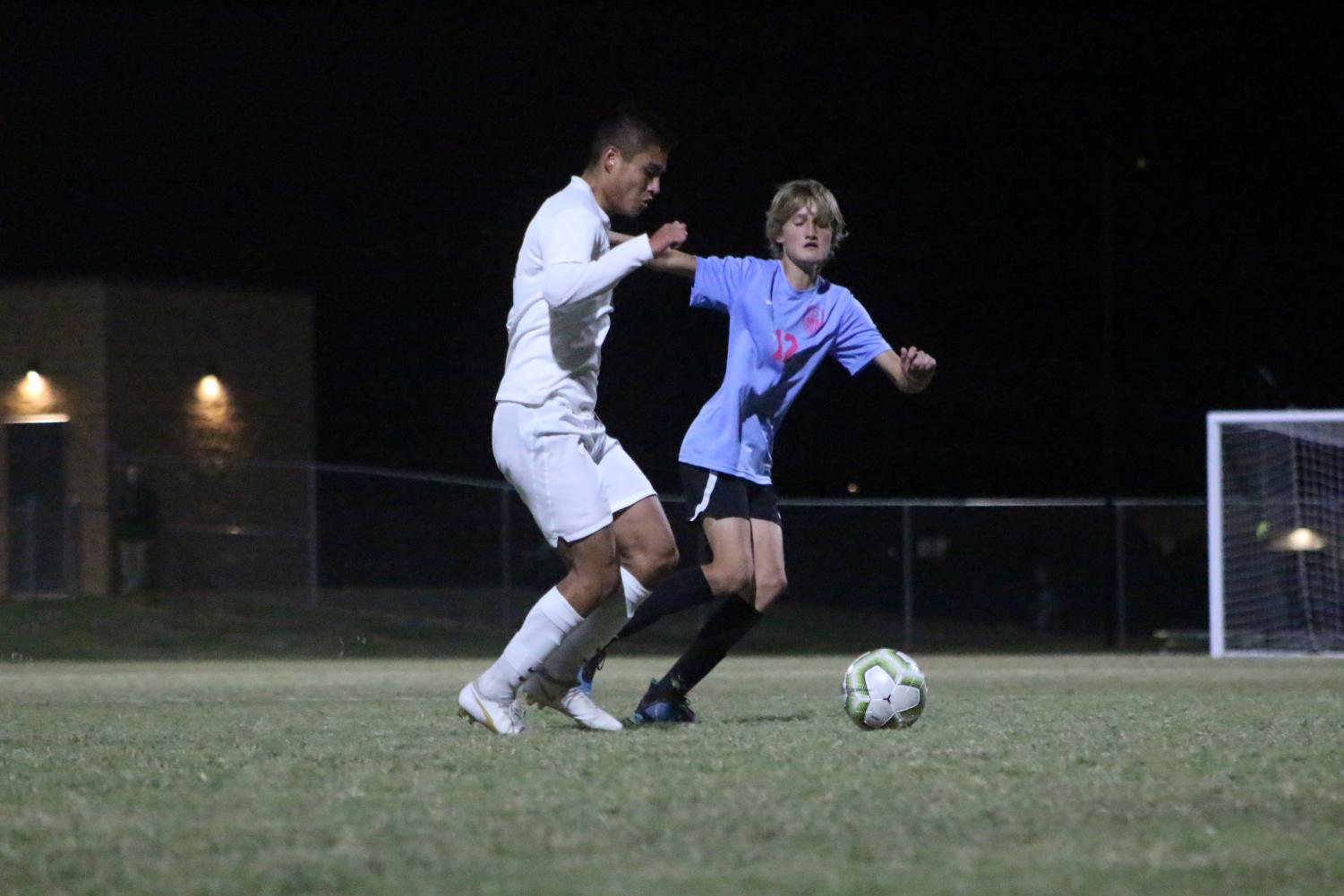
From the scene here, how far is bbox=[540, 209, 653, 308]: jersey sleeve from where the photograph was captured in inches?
260

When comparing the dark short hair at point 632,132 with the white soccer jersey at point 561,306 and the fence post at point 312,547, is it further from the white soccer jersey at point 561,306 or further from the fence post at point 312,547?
the fence post at point 312,547

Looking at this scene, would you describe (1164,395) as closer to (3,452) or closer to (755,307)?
(3,452)

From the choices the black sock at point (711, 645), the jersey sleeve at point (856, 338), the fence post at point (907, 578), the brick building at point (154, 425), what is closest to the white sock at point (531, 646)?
the black sock at point (711, 645)

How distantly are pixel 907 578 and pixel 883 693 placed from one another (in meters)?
19.1

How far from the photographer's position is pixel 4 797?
5.29 metres

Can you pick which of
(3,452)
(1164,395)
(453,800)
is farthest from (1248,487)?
(1164,395)

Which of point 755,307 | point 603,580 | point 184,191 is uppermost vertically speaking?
point 184,191

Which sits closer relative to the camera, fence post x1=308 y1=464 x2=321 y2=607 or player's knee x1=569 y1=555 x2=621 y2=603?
player's knee x1=569 y1=555 x2=621 y2=603

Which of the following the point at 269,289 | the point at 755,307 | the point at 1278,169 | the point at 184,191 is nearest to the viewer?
the point at 755,307

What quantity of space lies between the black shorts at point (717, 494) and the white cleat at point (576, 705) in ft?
3.26

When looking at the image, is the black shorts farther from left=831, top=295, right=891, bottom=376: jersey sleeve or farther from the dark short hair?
the dark short hair

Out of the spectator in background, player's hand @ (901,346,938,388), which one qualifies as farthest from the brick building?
player's hand @ (901,346,938,388)

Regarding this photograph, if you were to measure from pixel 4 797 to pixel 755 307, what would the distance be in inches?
150

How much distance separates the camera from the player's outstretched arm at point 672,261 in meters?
7.61
